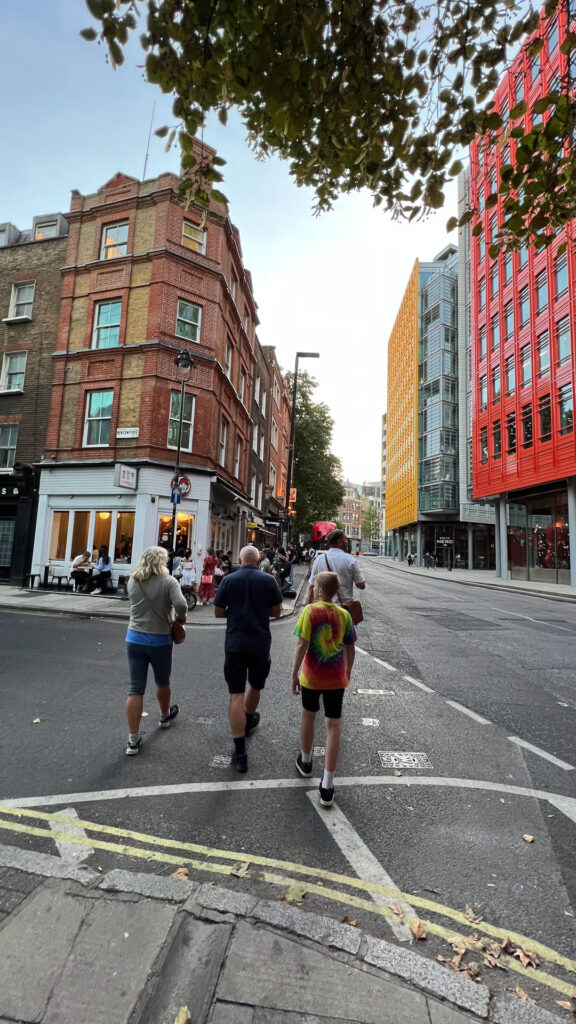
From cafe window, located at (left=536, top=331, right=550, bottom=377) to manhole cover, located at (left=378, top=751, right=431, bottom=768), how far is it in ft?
92.6

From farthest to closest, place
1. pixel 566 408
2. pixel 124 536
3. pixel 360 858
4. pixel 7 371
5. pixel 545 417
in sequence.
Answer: pixel 545 417 → pixel 566 408 → pixel 7 371 → pixel 124 536 → pixel 360 858

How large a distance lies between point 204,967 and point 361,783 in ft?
6.51

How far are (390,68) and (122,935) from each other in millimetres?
5973

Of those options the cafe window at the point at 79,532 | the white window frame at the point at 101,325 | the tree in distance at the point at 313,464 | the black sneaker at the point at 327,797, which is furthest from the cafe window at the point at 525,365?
the black sneaker at the point at 327,797

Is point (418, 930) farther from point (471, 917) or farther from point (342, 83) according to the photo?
point (342, 83)

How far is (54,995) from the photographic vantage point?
1842 mm

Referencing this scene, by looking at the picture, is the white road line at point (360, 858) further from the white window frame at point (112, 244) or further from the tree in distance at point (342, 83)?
the white window frame at point (112, 244)

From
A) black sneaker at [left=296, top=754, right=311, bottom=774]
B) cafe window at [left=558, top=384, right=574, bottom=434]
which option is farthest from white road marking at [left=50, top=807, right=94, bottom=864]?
cafe window at [left=558, top=384, right=574, bottom=434]

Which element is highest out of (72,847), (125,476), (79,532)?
(125,476)

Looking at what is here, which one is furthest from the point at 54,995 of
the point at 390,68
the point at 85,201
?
the point at 85,201

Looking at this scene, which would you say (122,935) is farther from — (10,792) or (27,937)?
(10,792)

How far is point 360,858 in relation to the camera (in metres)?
2.78

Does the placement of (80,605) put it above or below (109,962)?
above

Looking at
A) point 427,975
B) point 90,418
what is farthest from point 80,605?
point 427,975
